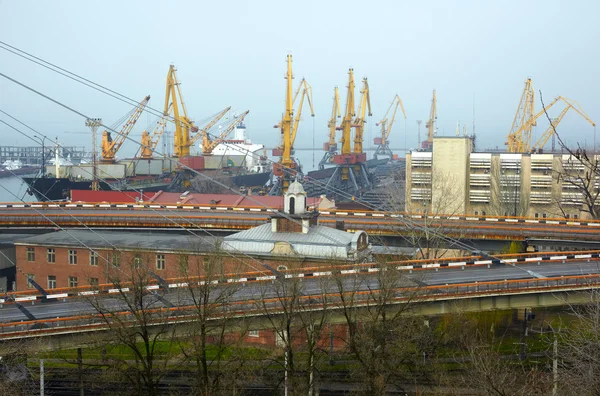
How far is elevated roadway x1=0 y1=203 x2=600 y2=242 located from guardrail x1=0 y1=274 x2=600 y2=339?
625 cm

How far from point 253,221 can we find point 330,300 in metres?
12.2

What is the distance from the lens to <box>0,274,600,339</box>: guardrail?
12.7 metres

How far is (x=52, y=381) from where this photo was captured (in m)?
13.9

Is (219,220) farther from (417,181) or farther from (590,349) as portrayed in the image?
(590,349)

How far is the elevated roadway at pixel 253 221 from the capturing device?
22859 millimetres

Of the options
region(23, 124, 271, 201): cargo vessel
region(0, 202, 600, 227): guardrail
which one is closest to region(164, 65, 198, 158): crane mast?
region(23, 124, 271, 201): cargo vessel

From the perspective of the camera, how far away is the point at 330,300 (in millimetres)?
13328

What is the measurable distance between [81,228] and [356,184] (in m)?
35.0

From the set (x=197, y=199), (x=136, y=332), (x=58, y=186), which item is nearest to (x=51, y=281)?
(x=136, y=332)

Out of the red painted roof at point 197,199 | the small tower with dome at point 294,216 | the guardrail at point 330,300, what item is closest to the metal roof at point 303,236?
the small tower with dome at point 294,216

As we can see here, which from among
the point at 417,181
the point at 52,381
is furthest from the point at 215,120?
the point at 52,381

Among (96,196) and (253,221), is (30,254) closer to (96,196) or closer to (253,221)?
(253,221)

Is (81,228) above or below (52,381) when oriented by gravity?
above

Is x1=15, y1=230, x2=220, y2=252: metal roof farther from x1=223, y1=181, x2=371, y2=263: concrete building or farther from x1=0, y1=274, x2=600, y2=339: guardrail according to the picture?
x1=0, y1=274, x2=600, y2=339: guardrail
